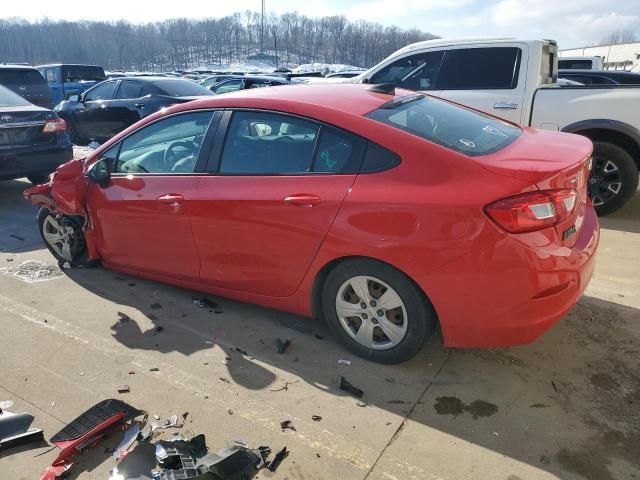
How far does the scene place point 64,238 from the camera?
4598mm

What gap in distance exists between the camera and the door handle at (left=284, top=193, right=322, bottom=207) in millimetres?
2959

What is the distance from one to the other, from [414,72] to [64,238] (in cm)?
485

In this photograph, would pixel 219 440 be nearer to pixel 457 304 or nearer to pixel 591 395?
pixel 457 304

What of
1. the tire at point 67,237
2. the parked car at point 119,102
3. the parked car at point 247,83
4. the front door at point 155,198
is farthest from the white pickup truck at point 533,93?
the parked car at point 247,83

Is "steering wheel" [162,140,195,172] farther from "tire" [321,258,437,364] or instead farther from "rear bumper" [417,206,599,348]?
"rear bumper" [417,206,599,348]

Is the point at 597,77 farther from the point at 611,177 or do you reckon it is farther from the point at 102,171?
the point at 102,171

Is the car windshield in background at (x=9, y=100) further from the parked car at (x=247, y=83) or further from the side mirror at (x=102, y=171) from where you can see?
the parked car at (x=247, y=83)

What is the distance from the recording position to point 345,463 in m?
2.37

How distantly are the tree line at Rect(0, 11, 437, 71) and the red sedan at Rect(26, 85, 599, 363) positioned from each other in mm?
85022

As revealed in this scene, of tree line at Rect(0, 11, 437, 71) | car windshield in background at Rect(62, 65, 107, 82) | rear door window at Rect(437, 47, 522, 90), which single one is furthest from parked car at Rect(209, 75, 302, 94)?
tree line at Rect(0, 11, 437, 71)

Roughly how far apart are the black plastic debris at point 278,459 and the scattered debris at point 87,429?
0.83 m

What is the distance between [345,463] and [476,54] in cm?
573

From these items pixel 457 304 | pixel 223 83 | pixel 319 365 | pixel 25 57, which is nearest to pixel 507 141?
pixel 457 304

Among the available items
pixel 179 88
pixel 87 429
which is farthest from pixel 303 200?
pixel 179 88
